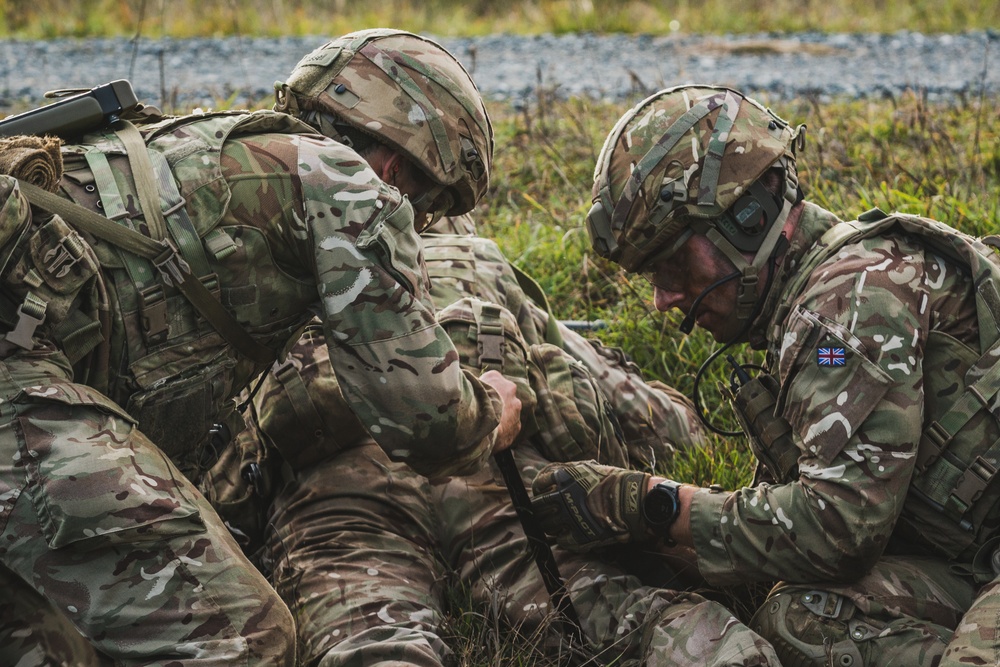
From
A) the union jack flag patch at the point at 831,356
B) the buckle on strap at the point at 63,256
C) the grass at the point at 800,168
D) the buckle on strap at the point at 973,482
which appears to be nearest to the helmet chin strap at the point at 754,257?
the union jack flag patch at the point at 831,356

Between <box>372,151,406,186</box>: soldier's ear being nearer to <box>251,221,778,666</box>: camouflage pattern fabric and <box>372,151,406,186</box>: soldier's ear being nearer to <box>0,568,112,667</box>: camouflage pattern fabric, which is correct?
<box>251,221,778,666</box>: camouflage pattern fabric

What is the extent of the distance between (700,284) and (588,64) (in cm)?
632

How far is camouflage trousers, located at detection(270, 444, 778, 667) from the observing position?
337 centimetres

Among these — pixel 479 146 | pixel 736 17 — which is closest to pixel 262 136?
pixel 479 146

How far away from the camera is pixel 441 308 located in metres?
4.52

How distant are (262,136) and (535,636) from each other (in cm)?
173

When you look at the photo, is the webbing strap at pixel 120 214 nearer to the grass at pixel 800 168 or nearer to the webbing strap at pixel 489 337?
the webbing strap at pixel 489 337

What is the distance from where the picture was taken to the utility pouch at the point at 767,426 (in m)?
3.46

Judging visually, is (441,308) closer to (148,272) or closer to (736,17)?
(148,272)

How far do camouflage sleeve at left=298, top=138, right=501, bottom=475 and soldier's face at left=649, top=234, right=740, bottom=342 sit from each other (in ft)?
2.65

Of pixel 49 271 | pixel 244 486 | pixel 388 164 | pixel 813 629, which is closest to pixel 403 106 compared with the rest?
pixel 388 164

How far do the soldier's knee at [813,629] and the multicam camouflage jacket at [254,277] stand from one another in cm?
110

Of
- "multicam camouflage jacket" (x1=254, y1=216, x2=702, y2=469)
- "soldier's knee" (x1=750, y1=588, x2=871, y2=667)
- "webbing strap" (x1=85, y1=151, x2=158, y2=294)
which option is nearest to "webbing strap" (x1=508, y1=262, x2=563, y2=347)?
"multicam camouflage jacket" (x1=254, y1=216, x2=702, y2=469)

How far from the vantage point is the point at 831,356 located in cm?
317
